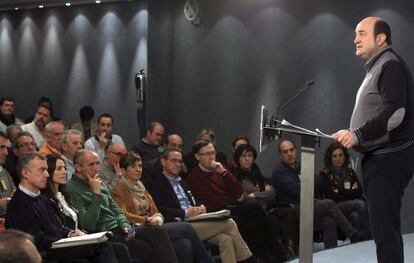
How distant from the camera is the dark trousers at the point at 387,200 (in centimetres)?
297

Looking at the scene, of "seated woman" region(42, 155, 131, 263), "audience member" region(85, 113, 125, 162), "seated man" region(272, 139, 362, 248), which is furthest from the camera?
"audience member" region(85, 113, 125, 162)

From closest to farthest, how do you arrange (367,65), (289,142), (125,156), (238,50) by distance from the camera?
(367,65)
(125,156)
(289,142)
(238,50)

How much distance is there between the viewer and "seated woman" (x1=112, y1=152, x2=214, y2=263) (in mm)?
4664

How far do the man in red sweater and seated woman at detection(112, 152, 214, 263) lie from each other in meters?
0.62

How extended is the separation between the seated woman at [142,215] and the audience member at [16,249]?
10.4 feet

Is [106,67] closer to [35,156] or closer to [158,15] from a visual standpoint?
[158,15]

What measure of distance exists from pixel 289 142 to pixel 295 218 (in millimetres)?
877

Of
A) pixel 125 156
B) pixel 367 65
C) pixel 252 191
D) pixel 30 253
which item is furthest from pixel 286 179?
pixel 30 253

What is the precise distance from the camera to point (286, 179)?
6.03 metres

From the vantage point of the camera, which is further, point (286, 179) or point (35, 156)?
point (286, 179)

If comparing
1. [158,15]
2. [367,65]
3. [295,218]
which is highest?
[158,15]

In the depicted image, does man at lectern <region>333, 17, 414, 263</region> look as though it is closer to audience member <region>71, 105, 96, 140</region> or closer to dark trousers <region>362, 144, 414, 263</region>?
dark trousers <region>362, 144, 414, 263</region>

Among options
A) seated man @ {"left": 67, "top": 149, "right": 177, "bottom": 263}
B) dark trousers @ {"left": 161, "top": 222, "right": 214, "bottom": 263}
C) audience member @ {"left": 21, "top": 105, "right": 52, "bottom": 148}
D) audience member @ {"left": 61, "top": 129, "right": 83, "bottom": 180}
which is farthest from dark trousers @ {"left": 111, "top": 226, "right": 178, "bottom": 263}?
audience member @ {"left": 21, "top": 105, "right": 52, "bottom": 148}

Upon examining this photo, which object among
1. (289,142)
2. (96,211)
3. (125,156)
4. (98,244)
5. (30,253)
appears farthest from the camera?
(289,142)
